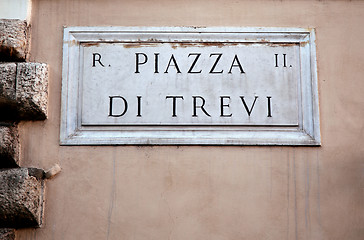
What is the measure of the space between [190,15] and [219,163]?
1.20 meters

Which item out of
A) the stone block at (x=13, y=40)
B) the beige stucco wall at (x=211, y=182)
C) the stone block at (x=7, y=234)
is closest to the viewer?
the stone block at (x=7, y=234)

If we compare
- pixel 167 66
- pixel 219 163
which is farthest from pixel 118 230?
pixel 167 66

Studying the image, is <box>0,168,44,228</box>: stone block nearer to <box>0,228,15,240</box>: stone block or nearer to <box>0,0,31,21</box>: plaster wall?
<box>0,228,15,240</box>: stone block

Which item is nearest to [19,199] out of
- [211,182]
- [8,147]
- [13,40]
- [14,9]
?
[8,147]

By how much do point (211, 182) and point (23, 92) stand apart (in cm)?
154

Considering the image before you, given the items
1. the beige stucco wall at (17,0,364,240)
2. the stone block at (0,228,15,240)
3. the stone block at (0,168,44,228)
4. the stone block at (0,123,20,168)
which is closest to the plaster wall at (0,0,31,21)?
the beige stucco wall at (17,0,364,240)

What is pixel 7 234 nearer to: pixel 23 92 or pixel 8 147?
pixel 8 147

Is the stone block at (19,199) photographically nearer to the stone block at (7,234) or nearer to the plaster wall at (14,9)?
the stone block at (7,234)

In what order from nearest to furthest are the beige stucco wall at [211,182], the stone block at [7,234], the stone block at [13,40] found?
the stone block at [7,234], the beige stucco wall at [211,182], the stone block at [13,40]

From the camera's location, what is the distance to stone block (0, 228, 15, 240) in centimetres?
387

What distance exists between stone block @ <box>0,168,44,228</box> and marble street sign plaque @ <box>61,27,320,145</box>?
0.43 metres

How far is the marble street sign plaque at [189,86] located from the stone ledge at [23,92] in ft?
0.63

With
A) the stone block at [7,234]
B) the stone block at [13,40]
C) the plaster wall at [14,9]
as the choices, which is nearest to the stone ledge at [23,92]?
the stone block at [13,40]

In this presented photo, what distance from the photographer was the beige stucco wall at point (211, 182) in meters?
4.01
